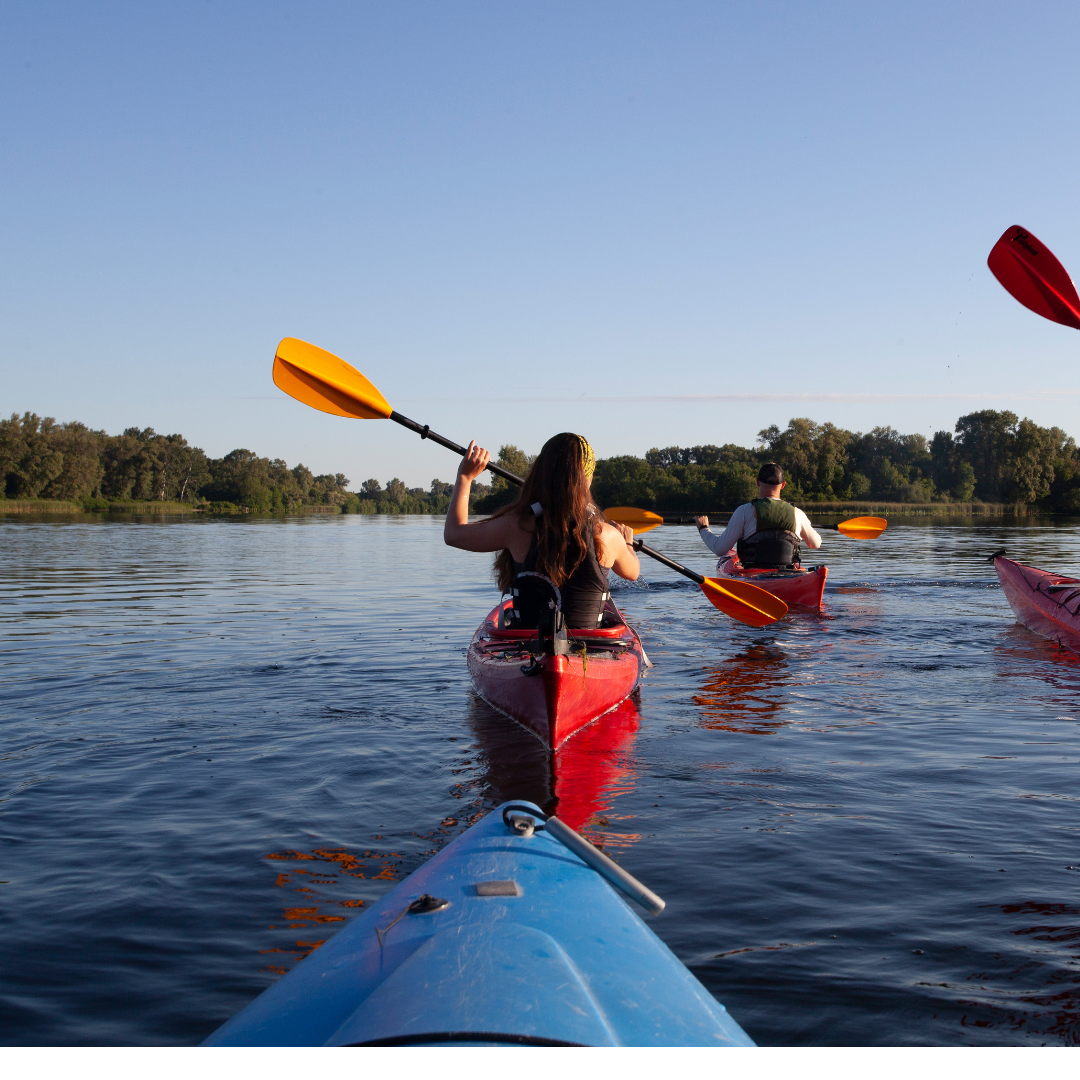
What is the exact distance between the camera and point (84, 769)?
4547 millimetres

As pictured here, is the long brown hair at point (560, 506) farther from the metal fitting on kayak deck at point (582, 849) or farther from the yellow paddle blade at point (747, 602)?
the yellow paddle blade at point (747, 602)

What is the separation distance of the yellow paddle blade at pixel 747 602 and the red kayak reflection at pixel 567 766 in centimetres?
258

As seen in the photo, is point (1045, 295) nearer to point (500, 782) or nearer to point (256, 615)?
point (500, 782)

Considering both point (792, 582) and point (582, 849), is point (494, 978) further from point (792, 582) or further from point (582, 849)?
point (792, 582)

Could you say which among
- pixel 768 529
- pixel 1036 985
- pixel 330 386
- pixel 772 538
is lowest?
pixel 1036 985

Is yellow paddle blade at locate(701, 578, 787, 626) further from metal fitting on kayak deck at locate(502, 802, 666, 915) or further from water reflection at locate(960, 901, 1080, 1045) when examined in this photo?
metal fitting on kayak deck at locate(502, 802, 666, 915)

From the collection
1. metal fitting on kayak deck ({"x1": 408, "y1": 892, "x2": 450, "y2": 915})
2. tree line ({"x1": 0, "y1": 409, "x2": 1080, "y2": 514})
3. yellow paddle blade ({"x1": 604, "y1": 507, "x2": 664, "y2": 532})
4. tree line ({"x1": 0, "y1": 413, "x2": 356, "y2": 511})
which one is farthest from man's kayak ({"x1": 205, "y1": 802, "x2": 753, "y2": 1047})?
tree line ({"x1": 0, "y1": 413, "x2": 356, "y2": 511})

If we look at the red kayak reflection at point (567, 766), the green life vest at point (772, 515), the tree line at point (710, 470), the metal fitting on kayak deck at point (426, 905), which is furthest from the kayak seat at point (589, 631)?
the tree line at point (710, 470)

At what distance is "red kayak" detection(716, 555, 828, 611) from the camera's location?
34.1ft

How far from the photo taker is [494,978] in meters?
1.60

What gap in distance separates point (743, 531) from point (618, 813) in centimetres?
751

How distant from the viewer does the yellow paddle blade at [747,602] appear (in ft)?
26.2

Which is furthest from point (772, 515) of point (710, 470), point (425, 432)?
point (710, 470)

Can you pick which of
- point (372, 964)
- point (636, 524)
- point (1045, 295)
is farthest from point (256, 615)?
point (372, 964)
